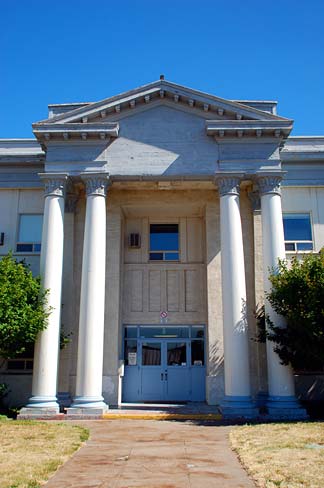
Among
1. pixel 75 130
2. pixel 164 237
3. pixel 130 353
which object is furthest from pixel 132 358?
pixel 75 130

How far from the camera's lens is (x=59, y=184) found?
705 inches

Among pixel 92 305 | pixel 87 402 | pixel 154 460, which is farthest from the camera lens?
pixel 92 305

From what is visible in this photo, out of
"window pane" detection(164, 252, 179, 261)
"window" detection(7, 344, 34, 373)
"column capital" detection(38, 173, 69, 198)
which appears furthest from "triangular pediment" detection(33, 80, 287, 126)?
"window" detection(7, 344, 34, 373)

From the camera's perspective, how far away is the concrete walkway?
7.96 m

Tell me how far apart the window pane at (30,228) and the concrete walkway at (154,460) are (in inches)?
360

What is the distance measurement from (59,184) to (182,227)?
5.99 m

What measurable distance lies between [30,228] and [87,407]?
822cm

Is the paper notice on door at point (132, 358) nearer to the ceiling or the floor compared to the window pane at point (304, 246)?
nearer to the floor

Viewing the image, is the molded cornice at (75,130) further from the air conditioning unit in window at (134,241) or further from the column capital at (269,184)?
the column capital at (269,184)

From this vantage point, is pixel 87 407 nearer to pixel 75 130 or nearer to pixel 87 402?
pixel 87 402

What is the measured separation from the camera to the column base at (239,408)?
51.1 feet

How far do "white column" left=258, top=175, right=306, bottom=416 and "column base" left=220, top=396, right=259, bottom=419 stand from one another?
63 cm

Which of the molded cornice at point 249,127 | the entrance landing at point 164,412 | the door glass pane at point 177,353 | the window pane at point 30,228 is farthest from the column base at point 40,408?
the molded cornice at point 249,127

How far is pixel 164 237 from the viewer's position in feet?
70.7
